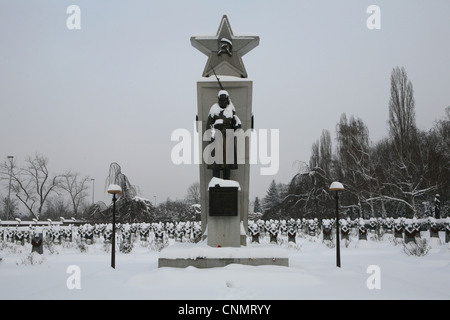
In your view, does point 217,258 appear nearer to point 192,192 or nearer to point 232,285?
point 232,285

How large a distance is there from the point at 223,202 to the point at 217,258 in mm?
1469

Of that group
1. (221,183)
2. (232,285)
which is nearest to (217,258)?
(232,285)

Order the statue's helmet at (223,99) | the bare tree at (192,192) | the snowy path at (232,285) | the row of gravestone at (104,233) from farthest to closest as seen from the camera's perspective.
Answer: the bare tree at (192,192)
the row of gravestone at (104,233)
the statue's helmet at (223,99)
the snowy path at (232,285)

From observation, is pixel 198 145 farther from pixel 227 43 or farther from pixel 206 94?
pixel 227 43

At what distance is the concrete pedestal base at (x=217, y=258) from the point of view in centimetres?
768

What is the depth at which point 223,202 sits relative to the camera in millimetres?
8438

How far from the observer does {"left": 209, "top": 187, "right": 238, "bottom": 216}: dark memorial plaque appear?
8.45 m

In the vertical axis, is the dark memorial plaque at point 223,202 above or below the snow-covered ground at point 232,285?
above

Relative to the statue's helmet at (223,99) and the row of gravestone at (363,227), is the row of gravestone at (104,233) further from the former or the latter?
the statue's helmet at (223,99)

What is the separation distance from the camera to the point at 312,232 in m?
22.8

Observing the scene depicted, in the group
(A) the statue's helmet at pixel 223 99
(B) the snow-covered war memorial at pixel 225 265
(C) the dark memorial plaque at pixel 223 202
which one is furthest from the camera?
(A) the statue's helmet at pixel 223 99

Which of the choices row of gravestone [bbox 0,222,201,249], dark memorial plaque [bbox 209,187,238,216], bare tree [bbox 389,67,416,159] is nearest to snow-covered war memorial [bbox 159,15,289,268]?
dark memorial plaque [bbox 209,187,238,216]

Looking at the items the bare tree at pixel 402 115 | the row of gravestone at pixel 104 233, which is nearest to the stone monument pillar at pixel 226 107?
the row of gravestone at pixel 104 233

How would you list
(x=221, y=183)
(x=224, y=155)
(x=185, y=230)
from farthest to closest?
1. (x=185, y=230)
2. (x=224, y=155)
3. (x=221, y=183)
